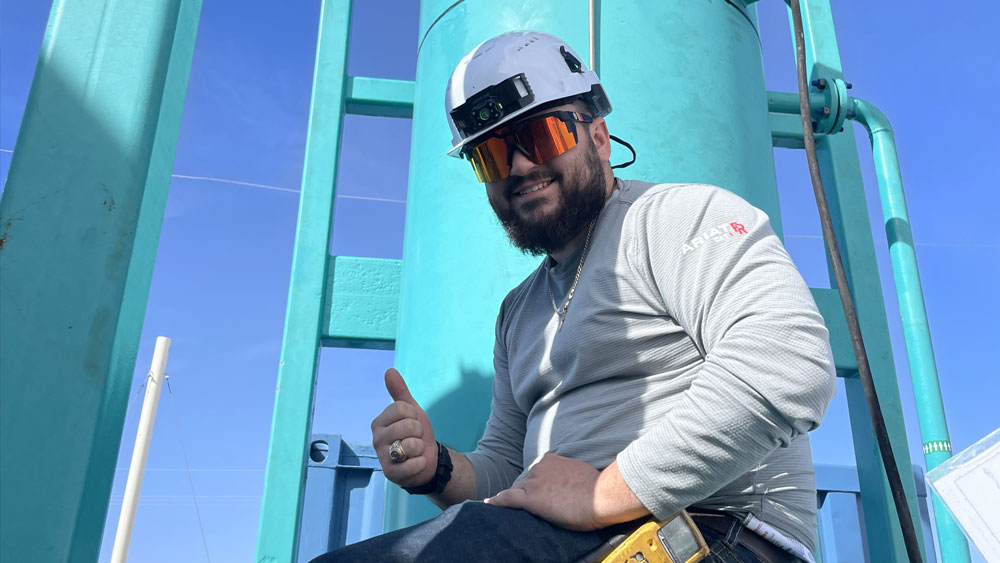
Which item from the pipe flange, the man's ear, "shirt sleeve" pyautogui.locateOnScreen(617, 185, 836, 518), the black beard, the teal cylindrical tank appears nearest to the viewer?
"shirt sleeve" pyautogui.locateOnScreen(617, 185, 836, 518)

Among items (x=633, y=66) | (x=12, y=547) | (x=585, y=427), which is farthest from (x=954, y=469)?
(x=633, y=66)

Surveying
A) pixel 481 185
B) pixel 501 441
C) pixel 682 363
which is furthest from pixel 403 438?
pixel 481 185

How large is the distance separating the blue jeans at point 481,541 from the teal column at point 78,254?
354 millimetres

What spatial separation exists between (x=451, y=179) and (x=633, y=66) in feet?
2.37

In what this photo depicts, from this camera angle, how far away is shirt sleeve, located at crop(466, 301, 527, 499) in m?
1.63

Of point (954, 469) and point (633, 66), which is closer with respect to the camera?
point (954, 469)

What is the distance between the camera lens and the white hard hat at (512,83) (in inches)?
64.1

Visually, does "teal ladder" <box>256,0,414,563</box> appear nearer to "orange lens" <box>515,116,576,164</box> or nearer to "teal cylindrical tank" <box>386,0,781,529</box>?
"teal cylindrical tank" <box>386,0,781,529</box>

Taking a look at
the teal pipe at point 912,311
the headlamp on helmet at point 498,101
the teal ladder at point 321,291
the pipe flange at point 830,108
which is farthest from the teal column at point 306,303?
the teal pipe at point 912,311

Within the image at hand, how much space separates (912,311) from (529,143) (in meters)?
1.91

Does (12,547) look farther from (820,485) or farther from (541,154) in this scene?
(820,485)

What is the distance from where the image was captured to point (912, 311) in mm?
2820

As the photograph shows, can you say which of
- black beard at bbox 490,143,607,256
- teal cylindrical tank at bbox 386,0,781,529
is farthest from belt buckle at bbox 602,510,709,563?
teal cylindrical tank at bbox 386,0,781,529

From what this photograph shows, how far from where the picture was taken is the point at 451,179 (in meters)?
2.72
